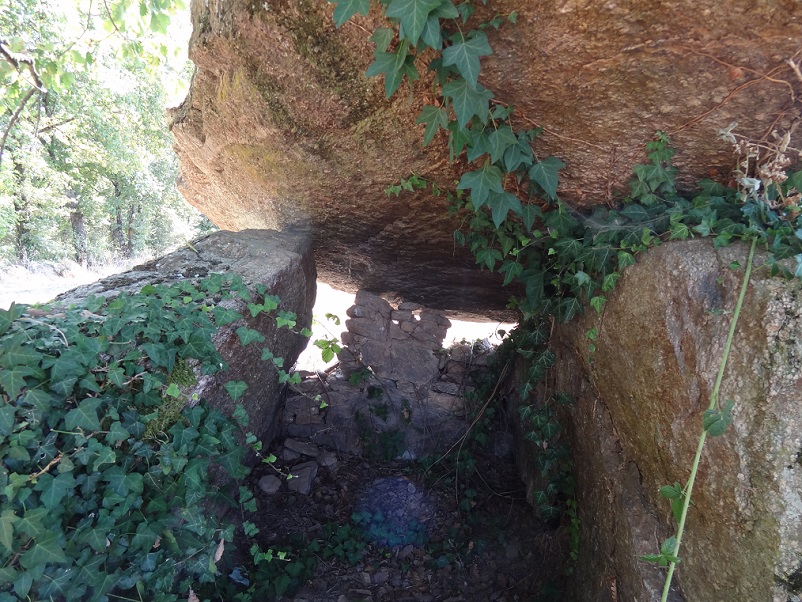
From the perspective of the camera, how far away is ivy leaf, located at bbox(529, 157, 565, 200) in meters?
2.20

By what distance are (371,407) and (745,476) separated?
281cm

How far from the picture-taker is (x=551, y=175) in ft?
7.27

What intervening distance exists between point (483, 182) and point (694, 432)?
1.29 m

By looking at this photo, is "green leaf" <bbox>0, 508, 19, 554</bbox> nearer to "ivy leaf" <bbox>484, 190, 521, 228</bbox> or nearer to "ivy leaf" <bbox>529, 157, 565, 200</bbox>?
"ivy leaf" <bbox>484, 190, 521, 228</bbox>

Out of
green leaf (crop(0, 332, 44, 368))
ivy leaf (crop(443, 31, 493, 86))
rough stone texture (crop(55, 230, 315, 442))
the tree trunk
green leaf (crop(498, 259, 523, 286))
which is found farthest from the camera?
the tree trunk

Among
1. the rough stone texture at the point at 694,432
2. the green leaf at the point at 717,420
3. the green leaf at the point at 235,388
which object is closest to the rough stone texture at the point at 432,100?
the rough stone texture at the point at 694,432

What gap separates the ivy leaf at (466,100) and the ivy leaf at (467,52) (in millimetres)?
112

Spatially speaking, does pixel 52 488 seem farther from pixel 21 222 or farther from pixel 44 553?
pixel 21 222

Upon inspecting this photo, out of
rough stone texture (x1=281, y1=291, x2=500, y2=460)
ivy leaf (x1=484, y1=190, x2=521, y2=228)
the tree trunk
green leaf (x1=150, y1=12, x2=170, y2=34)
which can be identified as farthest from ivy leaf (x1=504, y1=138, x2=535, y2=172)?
the tree trunk

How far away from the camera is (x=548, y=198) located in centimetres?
242

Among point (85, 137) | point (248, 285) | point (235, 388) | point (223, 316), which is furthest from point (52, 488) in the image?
point (85, 137)

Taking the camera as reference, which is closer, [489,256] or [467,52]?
[467,52]

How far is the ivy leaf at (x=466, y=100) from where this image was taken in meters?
1.84

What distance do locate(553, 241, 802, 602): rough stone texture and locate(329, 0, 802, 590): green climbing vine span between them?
0.31 feet
